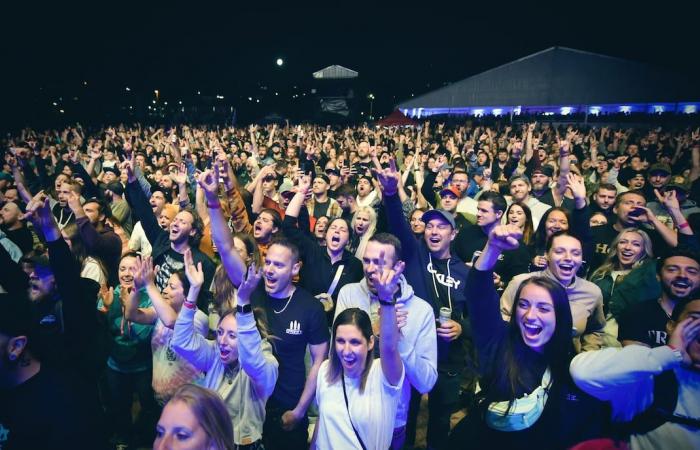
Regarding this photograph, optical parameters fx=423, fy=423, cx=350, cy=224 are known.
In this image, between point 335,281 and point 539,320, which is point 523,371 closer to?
point 539,320

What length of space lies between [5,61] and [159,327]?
16.3 m

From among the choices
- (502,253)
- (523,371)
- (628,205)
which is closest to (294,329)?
(523,371)

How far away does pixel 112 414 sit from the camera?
3.33 metres

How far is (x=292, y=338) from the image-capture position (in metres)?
2.75

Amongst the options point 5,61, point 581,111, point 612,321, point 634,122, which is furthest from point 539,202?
point 581,111

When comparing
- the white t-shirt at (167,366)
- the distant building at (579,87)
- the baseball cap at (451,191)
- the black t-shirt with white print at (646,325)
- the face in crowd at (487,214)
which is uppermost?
the distant building at (579,87)

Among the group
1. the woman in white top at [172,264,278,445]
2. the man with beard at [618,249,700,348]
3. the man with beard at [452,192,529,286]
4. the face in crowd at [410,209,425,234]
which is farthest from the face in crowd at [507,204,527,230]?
the woman in white top at [172,264,278,445]

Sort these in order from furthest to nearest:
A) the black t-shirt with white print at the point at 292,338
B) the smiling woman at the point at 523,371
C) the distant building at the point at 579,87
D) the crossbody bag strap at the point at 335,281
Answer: the distant building at the point at 579,87
the crossbody bag strap at the point at 335,281
the black t-shirt with white print at the point at 292,338
the smiling woman at the point at 523,371

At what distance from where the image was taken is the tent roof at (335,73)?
3388cm

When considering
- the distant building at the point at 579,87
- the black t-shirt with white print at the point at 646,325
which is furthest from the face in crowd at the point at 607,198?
the distant building at the point at 579,87

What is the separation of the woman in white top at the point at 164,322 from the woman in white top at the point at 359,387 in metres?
1.02

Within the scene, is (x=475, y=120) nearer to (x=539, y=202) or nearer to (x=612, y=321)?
(x=539, y=202)

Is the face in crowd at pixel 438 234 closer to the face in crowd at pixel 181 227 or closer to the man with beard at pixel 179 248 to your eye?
the man with beard at pixel 179 248

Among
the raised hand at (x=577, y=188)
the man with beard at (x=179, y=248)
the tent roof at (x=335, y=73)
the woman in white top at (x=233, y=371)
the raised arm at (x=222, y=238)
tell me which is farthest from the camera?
the tent roof at (x=335, y=73)
